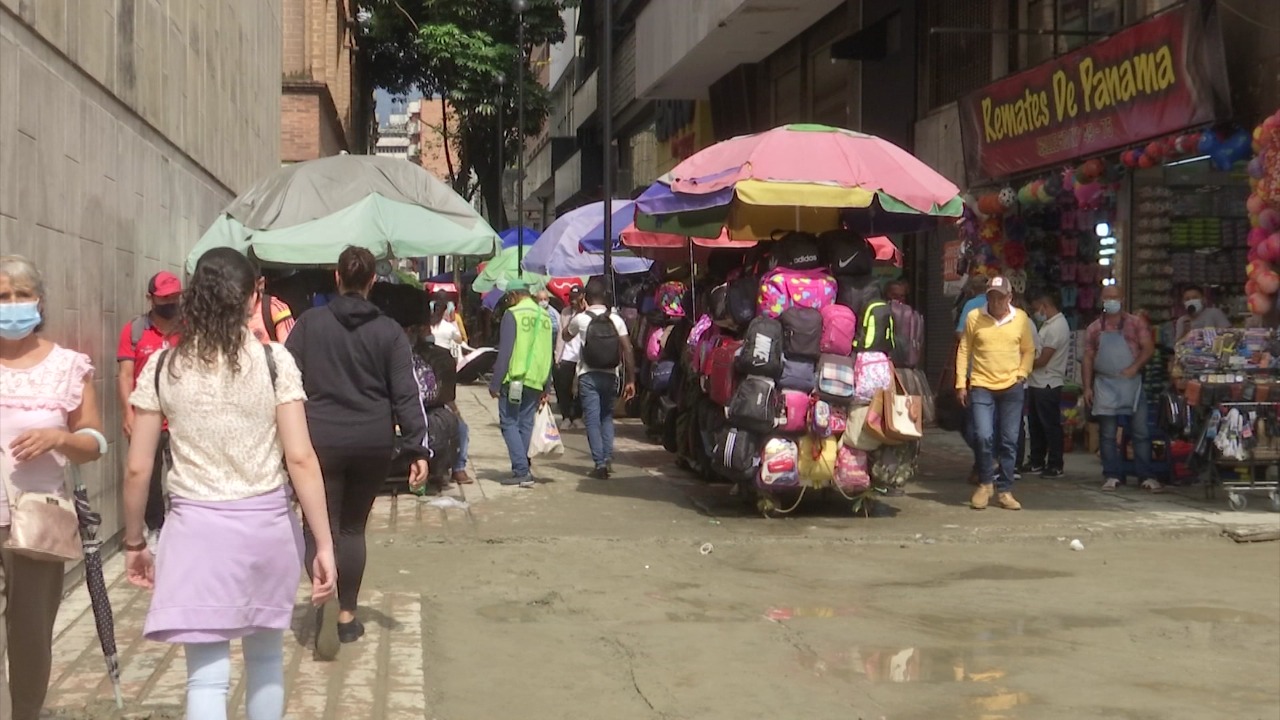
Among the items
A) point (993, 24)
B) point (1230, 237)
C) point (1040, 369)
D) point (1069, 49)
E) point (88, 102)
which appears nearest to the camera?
point (88, 102)

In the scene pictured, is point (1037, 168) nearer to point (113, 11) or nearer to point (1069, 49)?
point (1069, 49)

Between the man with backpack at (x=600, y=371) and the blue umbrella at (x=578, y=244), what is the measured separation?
5058 millimetres

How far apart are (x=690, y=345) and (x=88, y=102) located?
5380 millimetres

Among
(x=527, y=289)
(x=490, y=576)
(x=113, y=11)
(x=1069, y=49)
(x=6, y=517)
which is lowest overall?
(x=490, y=576)

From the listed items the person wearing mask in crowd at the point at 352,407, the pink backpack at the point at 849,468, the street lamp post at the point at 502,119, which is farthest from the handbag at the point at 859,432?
the street lamp post at the point at 502,119

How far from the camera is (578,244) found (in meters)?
19.4

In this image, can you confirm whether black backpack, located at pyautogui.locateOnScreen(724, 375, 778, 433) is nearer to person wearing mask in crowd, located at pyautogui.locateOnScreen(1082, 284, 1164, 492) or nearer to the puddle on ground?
the puddle on ground

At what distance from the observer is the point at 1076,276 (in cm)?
1619

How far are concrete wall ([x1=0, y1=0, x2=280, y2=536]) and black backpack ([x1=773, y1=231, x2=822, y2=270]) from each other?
4.54 m

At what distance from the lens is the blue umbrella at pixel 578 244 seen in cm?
1884

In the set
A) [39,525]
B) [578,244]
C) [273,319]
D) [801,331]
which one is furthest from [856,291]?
[578,244]

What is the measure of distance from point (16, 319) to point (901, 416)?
22.8ft

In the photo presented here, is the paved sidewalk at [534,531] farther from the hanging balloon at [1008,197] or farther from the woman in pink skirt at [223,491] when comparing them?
the hanging balloon at [1008,197]

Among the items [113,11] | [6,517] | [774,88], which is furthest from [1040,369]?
[774,88]
